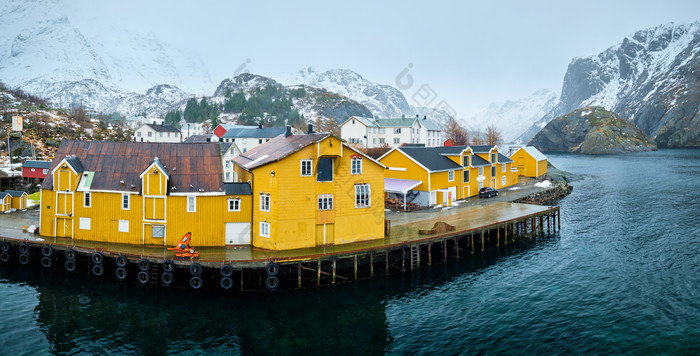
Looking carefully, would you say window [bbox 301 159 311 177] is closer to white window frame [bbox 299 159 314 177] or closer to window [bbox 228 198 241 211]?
white window frame [bbox 299 159 314 177]

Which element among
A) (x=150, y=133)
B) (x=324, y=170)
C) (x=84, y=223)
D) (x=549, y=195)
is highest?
(x=150, y=133)

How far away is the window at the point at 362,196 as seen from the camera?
3872cm

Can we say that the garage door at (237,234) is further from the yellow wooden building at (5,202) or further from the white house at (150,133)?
Result: the white house at (150,133)

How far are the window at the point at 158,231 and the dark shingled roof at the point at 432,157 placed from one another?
31422mm

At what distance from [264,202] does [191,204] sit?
6.07 m

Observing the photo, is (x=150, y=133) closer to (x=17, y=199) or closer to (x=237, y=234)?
(x=17, y=199)

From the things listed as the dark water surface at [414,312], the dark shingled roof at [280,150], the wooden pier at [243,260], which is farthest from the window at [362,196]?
the dark water surface at [414,312]

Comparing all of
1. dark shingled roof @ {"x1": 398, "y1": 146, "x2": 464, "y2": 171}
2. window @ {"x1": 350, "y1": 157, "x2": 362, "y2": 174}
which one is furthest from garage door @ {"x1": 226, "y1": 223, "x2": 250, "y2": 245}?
dark shingled roof @ {"x1": 398, "y1": 146, "x2": 464, "y2": 171}

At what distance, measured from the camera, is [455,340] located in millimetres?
25750

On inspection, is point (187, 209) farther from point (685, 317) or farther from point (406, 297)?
point (685, 317)

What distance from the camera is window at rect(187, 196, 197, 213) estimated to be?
36925 millimetres

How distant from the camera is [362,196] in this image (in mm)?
39031

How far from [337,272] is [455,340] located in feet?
41.1

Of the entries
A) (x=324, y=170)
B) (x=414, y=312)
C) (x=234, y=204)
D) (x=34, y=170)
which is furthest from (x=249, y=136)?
(x=414, y=312)
